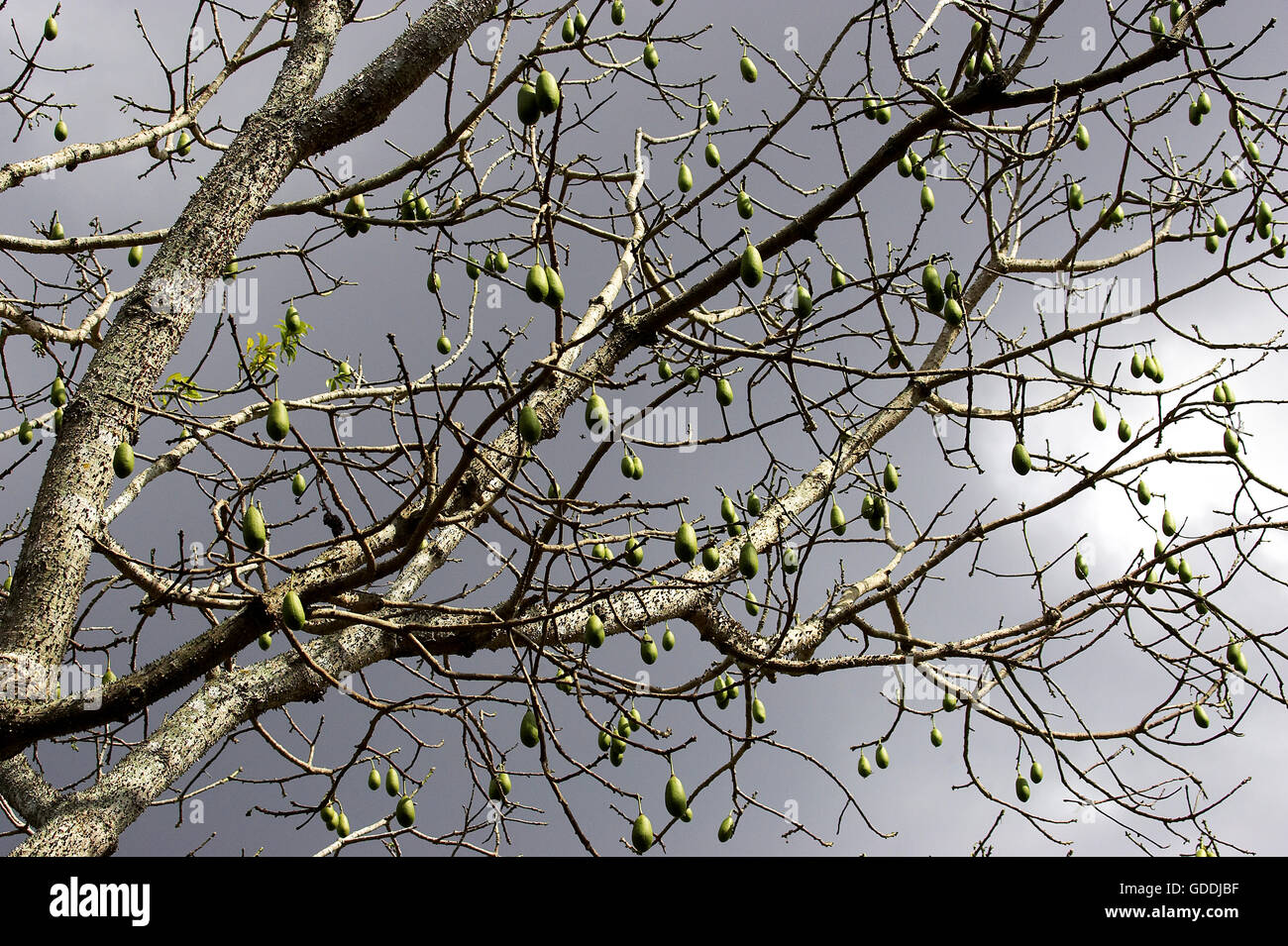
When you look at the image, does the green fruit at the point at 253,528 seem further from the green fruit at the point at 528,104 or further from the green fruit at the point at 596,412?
the green fruit at the point at 528,104

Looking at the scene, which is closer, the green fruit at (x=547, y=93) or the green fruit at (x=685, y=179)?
the green fruit at (x=547, y=93)

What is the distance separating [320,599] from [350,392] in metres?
1.60

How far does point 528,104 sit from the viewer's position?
2934mm

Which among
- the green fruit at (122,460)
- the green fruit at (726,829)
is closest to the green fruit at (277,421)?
the green fruit at (122,460)

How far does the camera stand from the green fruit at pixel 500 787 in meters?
3.88

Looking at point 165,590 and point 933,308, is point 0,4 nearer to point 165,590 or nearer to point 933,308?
point 165,590

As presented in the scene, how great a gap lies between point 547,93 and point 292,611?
176 centimetres

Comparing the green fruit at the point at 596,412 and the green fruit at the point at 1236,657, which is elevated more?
the green fruit at the point at 596,412

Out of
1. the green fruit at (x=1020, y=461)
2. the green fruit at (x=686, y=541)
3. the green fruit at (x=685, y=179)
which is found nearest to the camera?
the green fruit at (x=686, y=541)

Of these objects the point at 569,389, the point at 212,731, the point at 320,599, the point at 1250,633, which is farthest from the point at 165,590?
the point at 1250,633

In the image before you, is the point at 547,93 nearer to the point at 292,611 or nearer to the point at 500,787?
the point at 292,611

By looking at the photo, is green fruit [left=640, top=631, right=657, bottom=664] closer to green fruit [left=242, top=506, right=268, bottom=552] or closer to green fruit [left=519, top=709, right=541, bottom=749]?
green fruit [left=519, top=709, right=541, bottom=749]

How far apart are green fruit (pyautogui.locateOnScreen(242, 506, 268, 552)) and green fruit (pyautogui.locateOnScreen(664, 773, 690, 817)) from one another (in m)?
1.59

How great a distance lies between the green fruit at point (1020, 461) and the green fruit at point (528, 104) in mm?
2647
